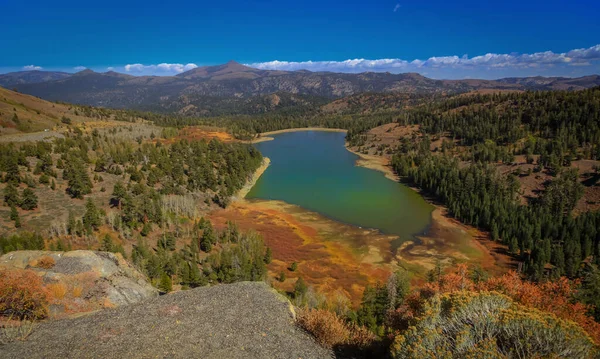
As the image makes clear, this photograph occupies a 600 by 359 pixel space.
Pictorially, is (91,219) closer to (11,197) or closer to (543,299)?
(11,197)

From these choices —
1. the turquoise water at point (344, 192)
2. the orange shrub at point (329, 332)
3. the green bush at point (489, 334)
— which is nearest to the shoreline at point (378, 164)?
the turquoise water at point (344, 192)

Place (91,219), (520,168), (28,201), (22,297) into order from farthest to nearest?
1. (520,168)
2. (28,201)
3. (91,219)
4. (22,297)

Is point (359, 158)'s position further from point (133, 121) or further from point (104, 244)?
point (104, 244)

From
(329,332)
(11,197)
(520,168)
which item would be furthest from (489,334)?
(520,168)

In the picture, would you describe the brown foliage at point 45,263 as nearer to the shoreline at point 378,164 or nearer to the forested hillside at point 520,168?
the forested hillside at point 520,168

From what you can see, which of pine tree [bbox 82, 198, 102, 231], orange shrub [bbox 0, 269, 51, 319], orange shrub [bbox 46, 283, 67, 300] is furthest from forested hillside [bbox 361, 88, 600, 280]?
pine tree [bbox 82, 198, 102, 231]

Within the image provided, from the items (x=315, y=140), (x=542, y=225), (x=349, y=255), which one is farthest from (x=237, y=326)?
(x=315, y=140)
